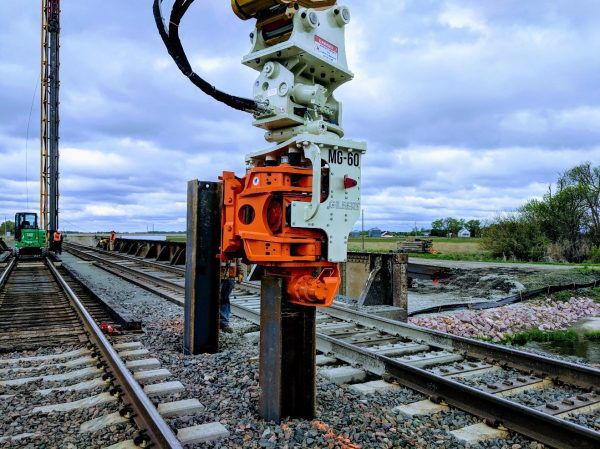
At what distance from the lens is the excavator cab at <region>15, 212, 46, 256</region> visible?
2673 cm

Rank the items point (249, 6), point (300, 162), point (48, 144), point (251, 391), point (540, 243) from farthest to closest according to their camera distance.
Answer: point (48, 144)
point (540, 243)
point (251, 391)
point (249, 6)
point (300, 162)

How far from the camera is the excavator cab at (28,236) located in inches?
1052

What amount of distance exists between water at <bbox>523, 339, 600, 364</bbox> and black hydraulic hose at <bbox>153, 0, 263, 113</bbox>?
261 inches

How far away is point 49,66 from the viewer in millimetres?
35281

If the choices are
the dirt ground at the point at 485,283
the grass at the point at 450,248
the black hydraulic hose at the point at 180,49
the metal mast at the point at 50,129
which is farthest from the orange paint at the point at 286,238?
the metal mast at the point at 50,129

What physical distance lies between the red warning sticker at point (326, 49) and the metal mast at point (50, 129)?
113ft

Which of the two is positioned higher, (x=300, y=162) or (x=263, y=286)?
(x=300, y=162)

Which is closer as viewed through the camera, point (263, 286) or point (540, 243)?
point (263, 286)

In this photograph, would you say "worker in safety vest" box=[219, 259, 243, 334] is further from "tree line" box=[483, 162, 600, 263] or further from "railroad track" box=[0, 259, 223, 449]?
"tree line" box=[483, 162, 600, 263]

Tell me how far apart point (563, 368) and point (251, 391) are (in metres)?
3.27

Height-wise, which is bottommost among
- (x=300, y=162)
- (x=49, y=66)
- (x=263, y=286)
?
(x=263, y=286)

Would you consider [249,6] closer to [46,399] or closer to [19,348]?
[46,399]

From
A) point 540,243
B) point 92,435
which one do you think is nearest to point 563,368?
point 92,435

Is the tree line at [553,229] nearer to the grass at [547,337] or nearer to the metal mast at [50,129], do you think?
the grass at [547,337]
